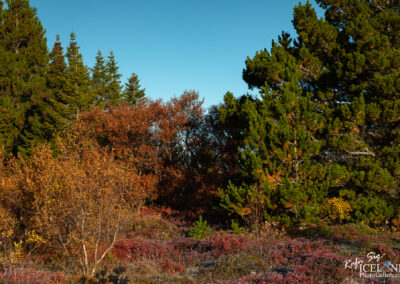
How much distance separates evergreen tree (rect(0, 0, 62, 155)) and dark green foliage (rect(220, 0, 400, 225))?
21.6m

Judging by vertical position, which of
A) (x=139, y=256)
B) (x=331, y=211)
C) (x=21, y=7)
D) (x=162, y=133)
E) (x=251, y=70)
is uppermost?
(x=21, y=7)

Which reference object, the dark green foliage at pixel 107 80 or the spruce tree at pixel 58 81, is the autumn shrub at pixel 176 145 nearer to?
the spruce tree at pixel 58 81

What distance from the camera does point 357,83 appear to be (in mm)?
16531

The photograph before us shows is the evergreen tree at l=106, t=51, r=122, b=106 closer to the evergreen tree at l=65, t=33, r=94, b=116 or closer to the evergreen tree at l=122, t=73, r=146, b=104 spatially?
the evergreen tree at l=122, t=73, r=146, b=104

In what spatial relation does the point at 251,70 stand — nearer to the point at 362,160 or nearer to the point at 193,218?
the point at 362,160

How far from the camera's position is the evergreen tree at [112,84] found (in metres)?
50.3

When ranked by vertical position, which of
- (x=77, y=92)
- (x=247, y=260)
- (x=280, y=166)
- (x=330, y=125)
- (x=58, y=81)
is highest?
(x=58, y=81)

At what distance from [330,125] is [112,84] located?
43.0 metres

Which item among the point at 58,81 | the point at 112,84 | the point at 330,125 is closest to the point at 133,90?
the point at 112,84

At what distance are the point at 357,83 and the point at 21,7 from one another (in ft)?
111

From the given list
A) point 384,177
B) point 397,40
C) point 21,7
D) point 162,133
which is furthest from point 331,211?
point 21,7

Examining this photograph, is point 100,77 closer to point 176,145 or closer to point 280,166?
point 176,145

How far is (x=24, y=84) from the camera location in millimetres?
31016

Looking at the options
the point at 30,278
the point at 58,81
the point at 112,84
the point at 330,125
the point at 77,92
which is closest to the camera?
the point at 30,278
